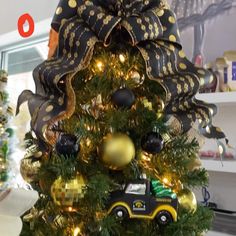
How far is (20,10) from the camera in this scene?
239 centimetres

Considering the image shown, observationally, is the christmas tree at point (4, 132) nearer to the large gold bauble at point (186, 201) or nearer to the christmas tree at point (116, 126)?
the christmas tree at point (116, 126)

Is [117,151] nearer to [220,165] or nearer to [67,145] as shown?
[67,145]

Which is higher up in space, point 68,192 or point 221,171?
point 68,192

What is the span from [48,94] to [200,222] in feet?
1.25

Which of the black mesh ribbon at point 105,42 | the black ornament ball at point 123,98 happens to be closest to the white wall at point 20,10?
the black mesh ribbon at point 105,42

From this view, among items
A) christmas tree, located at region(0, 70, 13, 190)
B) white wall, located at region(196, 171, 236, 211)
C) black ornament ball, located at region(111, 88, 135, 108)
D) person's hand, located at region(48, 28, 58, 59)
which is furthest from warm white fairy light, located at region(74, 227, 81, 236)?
christmas tree, located at region(0, 70, 13, 190)

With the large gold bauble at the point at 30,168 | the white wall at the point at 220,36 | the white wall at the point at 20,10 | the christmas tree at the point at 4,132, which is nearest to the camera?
the large gold bauble at the point at 30,168

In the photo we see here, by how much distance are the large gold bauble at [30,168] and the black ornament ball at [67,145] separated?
101mm

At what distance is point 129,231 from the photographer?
0.66 m

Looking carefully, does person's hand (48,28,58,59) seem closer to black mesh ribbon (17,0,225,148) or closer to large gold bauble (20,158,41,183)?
black mesh ribbon (17,0,225,148)

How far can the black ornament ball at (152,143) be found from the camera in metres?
0.65

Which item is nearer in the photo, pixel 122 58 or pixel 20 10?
pixel 122 58

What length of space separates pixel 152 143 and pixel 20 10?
79.9 inches

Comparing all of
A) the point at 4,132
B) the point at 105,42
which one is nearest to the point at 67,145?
the point at 105,42
